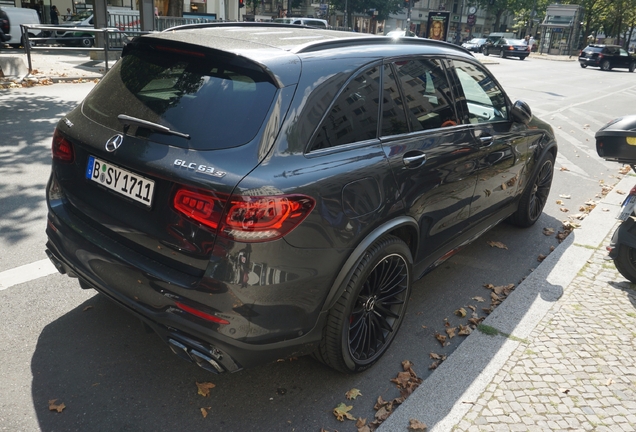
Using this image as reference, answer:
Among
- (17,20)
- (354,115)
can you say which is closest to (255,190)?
(354,115)

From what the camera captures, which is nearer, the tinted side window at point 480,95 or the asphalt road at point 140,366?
the asphalt road at point 140,366

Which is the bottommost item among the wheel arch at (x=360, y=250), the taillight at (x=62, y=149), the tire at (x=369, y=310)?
the tire at (x=369, y=310)

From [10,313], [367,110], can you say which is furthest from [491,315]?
[10,313]

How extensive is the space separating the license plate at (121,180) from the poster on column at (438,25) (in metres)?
28.7

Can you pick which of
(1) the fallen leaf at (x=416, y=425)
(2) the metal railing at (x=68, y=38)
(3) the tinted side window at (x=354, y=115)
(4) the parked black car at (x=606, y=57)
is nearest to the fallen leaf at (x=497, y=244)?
(3) the tinted side window at (x=354, y=115)

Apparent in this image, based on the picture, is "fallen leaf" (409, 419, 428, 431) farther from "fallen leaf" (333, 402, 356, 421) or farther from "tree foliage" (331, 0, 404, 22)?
"tree foliage" (331, 0, 404, 22)

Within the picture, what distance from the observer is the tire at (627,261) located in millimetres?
4520

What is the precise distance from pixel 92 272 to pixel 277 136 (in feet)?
4.02

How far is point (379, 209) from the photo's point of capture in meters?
3.01

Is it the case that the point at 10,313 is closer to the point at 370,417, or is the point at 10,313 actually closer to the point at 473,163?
the point at 370,417

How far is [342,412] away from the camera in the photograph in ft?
9.61

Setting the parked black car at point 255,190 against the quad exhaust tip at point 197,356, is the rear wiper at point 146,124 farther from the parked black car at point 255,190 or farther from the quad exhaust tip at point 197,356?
the quad exhaust tip at point 197,356

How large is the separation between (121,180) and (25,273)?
180 centimetres

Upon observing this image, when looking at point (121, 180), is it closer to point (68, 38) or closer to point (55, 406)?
point (55, 406)
